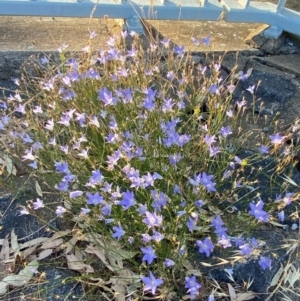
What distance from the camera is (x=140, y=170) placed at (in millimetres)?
1822

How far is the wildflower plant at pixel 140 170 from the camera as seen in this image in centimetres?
159

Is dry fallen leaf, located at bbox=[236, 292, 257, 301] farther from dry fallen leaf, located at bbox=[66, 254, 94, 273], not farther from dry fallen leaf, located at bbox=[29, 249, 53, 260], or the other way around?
dry fallen leaf, located at bbox=[29, 249, 53, 260]

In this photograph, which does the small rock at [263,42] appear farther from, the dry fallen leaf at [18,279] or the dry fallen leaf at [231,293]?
the dry fallen leaf at [18,279]

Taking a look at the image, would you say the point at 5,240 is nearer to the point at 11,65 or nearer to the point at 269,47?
the point at 11,65

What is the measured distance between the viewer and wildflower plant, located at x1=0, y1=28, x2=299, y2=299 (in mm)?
1589

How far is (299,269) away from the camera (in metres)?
1.76

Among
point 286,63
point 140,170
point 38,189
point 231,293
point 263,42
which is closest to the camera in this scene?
point 231,293

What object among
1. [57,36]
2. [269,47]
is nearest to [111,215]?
[57,36]

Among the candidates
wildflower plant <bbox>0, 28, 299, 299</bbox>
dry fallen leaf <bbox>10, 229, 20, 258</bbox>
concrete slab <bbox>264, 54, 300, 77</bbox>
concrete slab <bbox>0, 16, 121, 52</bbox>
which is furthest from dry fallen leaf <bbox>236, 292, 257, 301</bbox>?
A: concrete slab <bbox>0, 16, 121, 52</bbox>

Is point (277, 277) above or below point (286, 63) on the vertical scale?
below

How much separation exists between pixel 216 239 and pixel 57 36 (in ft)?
5.20

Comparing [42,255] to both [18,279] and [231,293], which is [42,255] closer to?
[18,279]

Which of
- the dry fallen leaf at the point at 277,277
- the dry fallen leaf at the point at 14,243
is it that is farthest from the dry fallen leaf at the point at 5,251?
the dry fallen leaf at the point at 277,277

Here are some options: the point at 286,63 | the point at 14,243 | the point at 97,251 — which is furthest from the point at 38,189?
the point at 286,63
